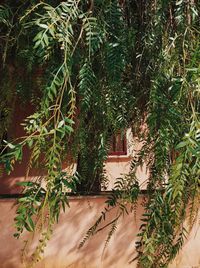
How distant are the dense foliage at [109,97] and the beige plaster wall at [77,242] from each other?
128cm

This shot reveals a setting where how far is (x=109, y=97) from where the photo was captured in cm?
189

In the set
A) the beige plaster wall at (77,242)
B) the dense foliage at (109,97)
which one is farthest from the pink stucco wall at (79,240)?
the dense foliage at (109,97)

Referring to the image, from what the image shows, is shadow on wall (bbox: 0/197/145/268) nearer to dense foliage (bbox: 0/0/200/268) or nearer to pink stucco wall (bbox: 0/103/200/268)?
pink stucco wall (bbox: 0/103/200/268)

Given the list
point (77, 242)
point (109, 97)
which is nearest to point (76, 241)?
point (77, 242)

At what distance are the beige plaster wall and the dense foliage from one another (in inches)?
50.5

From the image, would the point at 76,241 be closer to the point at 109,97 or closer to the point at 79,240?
the point at 79,240

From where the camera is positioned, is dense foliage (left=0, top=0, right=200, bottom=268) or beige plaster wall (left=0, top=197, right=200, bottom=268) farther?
beige plaster wall (left=0, top=197, right=200, bottom=268)

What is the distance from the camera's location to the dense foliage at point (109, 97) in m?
1.27

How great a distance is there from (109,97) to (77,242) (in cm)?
206

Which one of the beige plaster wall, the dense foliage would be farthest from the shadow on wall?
the dense foliage

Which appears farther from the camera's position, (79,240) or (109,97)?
(79,240)

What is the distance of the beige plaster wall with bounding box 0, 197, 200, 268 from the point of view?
11.5 ft

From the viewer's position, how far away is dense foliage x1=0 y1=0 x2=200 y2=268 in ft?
4.17

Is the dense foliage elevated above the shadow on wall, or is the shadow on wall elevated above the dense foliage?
the dense foliage
